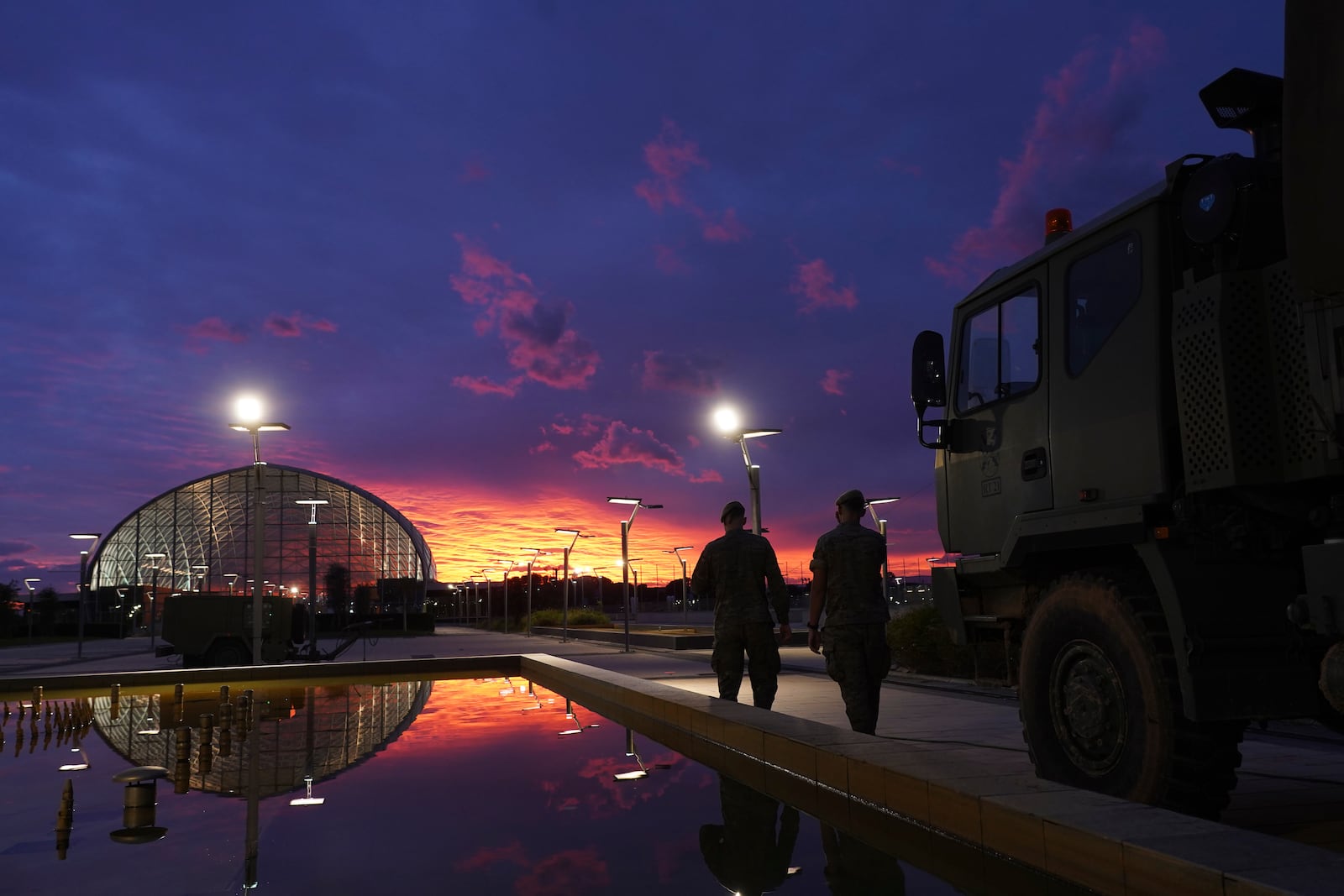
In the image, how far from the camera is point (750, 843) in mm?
5582

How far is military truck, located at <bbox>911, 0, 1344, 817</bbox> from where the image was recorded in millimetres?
4430

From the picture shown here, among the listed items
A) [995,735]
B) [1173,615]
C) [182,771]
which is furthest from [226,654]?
[1173,615]

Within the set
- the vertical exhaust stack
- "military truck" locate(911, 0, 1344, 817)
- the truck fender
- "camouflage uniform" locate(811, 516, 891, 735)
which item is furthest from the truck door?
the vertical exhaust stack

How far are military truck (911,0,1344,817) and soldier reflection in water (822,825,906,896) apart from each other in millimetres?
1361

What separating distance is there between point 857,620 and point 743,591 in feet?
5.44

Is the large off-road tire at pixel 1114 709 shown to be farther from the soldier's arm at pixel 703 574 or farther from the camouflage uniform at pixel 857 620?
the soldier's arm at pixel 703 574

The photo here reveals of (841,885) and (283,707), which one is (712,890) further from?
(283,707)

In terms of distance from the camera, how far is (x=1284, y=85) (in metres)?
4.23

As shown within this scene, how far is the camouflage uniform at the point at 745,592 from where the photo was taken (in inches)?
386

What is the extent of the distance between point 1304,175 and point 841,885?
3.64 meters

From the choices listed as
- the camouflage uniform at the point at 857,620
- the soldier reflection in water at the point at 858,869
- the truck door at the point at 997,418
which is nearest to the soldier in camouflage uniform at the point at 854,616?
the camouflage uniform at the point at 857,620

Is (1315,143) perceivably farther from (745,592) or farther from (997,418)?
(745,592)

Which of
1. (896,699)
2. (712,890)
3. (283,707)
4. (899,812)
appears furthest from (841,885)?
(283,707)

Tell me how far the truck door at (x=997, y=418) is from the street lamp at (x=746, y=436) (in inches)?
560
